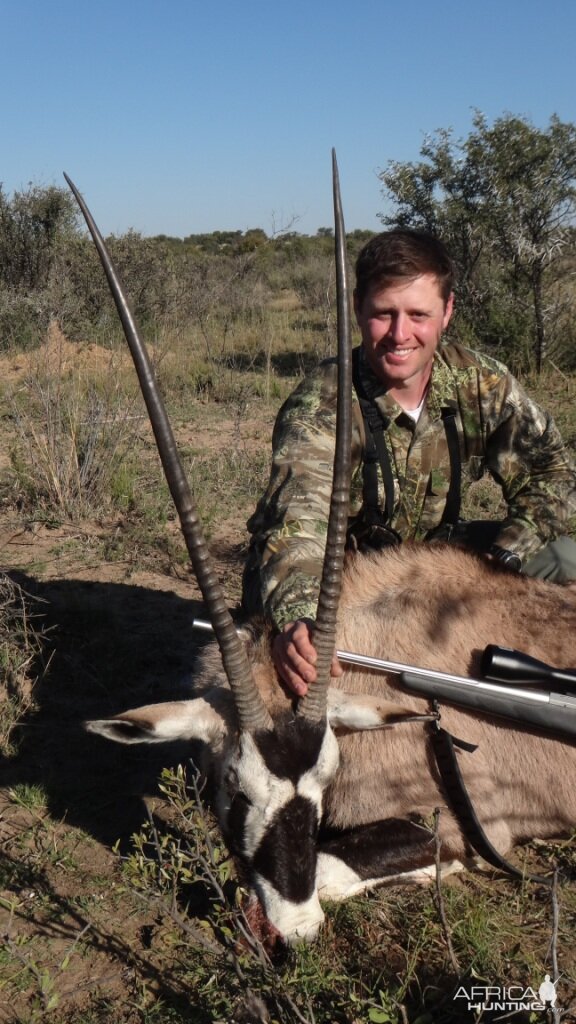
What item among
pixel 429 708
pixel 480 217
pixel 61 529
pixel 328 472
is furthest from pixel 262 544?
pixel 480 217

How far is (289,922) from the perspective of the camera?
227 cm

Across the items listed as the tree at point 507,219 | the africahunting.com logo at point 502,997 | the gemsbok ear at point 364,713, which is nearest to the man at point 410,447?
the gemsbok ear at point 364,713

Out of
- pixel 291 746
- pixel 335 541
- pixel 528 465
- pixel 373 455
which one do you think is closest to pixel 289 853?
pixel 291 746

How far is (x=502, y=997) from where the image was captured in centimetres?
222

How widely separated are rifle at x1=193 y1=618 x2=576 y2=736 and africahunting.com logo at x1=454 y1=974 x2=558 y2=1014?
2.56 feet

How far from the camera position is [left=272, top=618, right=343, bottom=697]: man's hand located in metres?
2.37

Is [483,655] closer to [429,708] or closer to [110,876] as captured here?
[429,708]

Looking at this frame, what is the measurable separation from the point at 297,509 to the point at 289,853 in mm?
1252

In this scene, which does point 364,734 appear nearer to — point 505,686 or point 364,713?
point 364,713

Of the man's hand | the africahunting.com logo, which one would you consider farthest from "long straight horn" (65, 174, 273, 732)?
the africahunting.com logo

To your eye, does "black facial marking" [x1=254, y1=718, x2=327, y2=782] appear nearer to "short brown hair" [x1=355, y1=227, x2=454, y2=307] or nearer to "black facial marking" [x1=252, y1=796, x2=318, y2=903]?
"black facial marking" [x1=252, y1=796, x2=318, y2=903]

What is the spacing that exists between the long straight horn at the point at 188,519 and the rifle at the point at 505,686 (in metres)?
0.37

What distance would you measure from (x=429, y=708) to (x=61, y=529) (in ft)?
11.3

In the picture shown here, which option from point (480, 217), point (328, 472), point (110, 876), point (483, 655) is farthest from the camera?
point (480, 217)
